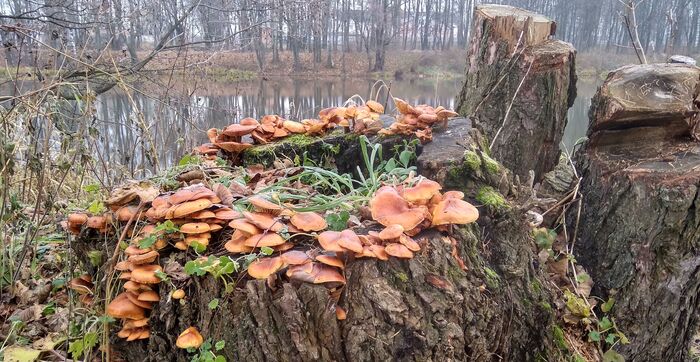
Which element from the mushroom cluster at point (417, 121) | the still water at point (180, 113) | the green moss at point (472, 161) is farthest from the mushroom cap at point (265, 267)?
the still water at point (180, 113)

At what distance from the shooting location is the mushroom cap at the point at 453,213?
69.4 inches

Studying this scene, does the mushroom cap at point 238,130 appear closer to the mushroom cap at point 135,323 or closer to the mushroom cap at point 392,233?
the mushroom cap at point 135,323

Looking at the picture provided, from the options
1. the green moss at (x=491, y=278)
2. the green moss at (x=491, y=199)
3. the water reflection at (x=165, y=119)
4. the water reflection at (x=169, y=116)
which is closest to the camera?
the green moss at (x=491, y=278)

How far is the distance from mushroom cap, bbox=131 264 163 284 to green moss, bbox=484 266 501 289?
1304 mm

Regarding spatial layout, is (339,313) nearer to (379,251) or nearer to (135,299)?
(379,251)

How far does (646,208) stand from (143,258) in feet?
8.37

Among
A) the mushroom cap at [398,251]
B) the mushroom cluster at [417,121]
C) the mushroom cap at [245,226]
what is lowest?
the mushroom cap at [398,251]

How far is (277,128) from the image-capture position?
312 centimetres

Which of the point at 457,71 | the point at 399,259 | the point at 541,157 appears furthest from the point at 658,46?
the point at 399,259

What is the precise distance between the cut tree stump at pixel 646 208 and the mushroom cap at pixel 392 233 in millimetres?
1749

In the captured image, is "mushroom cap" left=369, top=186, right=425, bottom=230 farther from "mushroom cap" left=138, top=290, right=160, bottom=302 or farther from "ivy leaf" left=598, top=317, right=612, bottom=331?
"ivy leaf" left=598, top=317, right=612, bottom=331

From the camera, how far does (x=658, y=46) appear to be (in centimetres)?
4153

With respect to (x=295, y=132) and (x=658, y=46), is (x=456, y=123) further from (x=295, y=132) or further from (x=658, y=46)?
(x=658, y=46)

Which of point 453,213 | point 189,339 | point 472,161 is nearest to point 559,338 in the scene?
point 472,161
